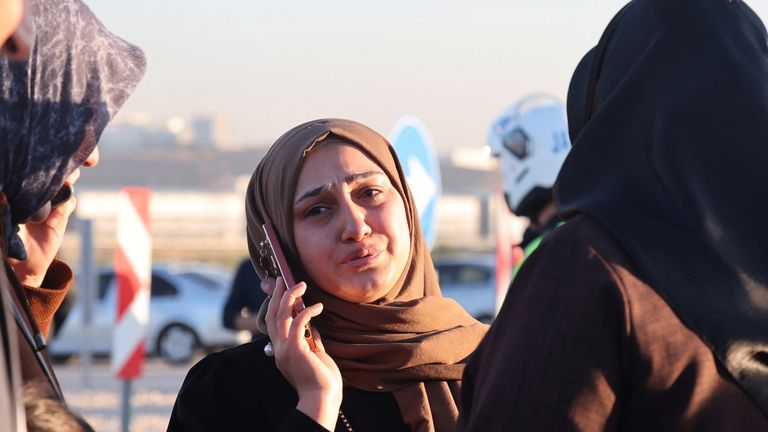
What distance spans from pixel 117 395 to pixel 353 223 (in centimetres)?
1163

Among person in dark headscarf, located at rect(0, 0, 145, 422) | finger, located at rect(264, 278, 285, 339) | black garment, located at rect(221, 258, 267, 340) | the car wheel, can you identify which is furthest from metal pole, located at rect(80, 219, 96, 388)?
person in dark headscarf, located at rect(0, 0, 145, 422)

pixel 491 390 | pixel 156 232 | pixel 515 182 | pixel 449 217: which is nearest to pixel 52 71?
pixel 491 390

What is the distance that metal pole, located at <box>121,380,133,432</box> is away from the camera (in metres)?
9.42

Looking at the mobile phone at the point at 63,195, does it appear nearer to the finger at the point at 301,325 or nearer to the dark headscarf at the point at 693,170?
the finger at the point at 301,325

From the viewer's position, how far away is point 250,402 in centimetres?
354

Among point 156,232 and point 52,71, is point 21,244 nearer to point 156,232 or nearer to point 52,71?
point 52,71

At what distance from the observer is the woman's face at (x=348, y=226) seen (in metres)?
3.65

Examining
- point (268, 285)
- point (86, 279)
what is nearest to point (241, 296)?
point (268, 285)

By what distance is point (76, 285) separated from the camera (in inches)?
901

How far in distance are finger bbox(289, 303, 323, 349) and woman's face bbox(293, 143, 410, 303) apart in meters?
0.31

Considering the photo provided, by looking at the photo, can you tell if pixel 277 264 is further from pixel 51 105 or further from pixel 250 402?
pixel 51 105

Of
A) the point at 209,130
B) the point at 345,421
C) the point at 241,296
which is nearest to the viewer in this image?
the point at 345,421

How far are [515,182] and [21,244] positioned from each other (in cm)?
471

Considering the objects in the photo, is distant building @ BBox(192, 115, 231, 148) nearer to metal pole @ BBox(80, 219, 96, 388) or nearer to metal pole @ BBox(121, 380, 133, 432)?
metal pole @ BBox(80, 219, 96, 388)
